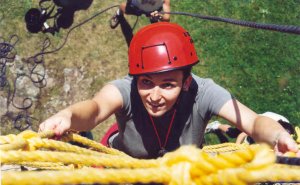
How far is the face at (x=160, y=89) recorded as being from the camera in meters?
2.43

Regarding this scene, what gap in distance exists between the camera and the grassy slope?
4641 mm

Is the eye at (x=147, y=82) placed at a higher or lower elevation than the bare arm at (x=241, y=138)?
higher

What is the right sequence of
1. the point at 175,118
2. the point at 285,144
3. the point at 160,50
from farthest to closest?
the point at 175,118 < the point at 160,50 < the point at 285,144

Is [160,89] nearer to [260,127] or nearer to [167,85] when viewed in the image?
[167,85]

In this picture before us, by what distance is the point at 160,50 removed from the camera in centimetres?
251

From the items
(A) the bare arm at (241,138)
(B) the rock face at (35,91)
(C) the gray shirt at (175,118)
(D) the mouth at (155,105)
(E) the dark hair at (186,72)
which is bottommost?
(A) the bare arm at (241,138)

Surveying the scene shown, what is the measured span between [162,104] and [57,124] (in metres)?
0.75

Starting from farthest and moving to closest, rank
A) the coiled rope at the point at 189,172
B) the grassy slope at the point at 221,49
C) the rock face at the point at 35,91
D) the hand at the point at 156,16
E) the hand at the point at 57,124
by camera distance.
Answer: the grassy slope at the point at 221,49 → the hand at the point at 156,16 → the rock face at the point at 35,91 → the hand at the point at 57,124 → the coiled rope at the point at 189,172

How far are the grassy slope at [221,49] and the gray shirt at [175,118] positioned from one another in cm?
165

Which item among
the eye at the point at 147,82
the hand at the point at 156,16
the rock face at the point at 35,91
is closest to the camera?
the eye at the point at 147,82

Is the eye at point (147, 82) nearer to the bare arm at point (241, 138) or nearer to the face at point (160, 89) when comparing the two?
the face at point (160, 89)

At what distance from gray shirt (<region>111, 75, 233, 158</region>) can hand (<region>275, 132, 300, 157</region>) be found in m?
0.69

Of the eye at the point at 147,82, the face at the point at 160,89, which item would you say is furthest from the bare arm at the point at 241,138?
the eye at the point at 147,82

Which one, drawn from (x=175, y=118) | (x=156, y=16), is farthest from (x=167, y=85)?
(x=156, y=16)
